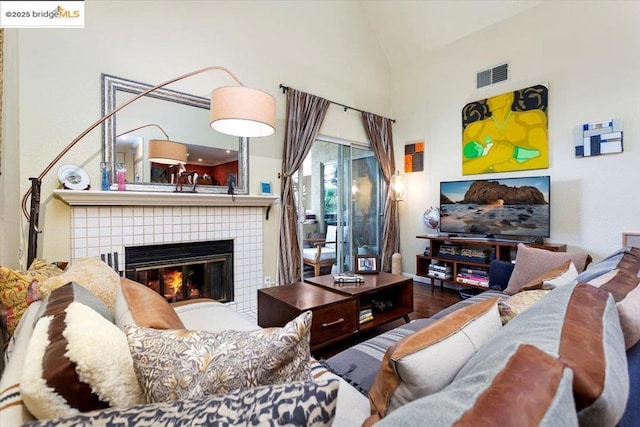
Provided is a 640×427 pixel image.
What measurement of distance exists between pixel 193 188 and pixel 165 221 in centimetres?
42

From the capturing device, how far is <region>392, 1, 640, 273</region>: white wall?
2.99 metres

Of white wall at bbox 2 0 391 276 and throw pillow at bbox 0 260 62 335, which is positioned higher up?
white wall at bbox 2 0 391 276

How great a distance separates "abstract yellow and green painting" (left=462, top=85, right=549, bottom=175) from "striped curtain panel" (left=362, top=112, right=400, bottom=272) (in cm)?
114

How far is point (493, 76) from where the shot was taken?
387 cm

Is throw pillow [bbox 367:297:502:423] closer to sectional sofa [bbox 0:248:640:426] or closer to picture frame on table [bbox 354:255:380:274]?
sectional sofa [bbox 0:248:640:426]

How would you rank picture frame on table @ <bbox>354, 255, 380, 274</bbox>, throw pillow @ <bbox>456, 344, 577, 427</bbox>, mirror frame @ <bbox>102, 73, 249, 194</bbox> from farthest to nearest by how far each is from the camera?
picture frame on table @ <bbox>354, 255, 380, 274</bbox>, mirror frame @ <bbox>102, 73, 249, 194</bbox>, throw pillow @ <bbox>456, 344, 577, 427</bbox>

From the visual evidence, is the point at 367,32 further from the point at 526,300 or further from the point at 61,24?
the point at 526,300

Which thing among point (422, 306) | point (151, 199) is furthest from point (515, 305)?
point (151, 199)

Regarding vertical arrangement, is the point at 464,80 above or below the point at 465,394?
above

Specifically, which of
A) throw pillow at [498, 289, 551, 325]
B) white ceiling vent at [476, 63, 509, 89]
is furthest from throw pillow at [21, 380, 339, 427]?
white ceiling vent at [476, 63, 509, 89]

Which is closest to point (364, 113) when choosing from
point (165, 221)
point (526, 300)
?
point (165, 221)

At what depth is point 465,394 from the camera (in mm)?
481

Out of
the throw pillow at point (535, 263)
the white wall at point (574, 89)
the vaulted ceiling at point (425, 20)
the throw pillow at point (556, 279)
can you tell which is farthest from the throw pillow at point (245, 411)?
the vaulted ceiling at point (425, 20)

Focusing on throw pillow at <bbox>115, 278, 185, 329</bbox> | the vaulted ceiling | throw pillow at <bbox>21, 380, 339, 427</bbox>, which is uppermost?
the vaulted ceiling
